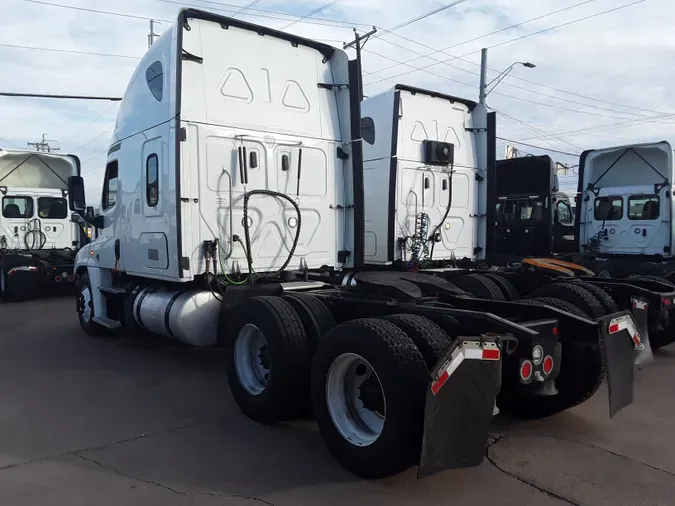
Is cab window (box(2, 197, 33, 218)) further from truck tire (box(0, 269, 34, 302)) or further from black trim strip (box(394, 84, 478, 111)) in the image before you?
black trim strip (box(394, 84, 478, 111))

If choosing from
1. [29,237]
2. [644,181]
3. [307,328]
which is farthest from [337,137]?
[29,237]

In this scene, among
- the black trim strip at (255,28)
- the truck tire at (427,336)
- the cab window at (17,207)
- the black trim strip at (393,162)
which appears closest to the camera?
the truck tire at (427,336)

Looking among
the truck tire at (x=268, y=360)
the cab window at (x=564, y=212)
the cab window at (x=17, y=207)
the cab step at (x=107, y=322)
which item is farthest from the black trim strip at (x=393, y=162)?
the cab window at (x=17, y=207)

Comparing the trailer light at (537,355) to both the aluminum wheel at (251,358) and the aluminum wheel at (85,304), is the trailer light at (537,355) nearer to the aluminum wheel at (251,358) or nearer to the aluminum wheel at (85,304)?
the aluminum wheel at (251,358)

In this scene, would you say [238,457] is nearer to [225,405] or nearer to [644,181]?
[225,405]

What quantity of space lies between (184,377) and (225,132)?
9.17 ft

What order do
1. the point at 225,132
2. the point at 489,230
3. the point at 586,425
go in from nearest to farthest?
the point at 586,425 < the point at 225,132 < the point at 489,230

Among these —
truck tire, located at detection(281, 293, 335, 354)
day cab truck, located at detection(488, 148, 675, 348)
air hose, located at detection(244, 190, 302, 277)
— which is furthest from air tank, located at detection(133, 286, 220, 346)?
day cab truck, located at detection(488, 148, 675, 348)

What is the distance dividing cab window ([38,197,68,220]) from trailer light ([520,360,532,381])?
13.7 m

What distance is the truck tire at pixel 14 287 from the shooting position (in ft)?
43.0

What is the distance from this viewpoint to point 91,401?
228 inches

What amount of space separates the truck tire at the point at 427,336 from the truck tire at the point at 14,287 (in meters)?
11.7

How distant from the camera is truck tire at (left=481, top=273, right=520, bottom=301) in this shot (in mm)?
7041

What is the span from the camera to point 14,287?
1317 centimetres
